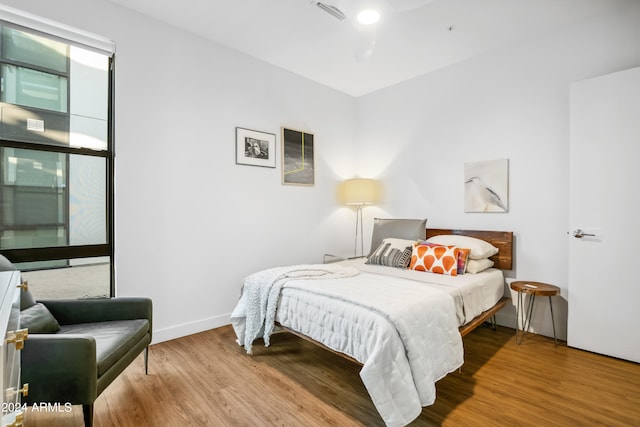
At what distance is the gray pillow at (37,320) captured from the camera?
1649mm

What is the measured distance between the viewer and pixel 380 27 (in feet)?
9.25

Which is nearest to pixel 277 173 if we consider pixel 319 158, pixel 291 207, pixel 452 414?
pixel 291 207

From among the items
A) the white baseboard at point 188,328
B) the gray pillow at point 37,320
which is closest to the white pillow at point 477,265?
the white baseboard at point 188,328

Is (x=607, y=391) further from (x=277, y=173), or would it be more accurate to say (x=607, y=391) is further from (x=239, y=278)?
(x=277, y=173)

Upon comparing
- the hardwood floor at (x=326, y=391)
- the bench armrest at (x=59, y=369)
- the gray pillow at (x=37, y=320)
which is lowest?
the hardwood floor at (x=326, y=391)

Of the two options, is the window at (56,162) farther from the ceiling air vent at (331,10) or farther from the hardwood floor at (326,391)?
the ceiling air vent at (331,10)

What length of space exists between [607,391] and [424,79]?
3398 millimetres

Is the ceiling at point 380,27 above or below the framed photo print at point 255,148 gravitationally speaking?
above

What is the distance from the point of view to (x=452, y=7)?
8.32ft

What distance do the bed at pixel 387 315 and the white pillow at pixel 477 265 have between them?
0.02 metres

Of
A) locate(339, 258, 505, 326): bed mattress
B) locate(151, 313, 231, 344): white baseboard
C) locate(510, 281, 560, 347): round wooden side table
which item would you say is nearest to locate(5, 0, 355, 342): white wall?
locate(151, 313, 231, 344): white baseboard

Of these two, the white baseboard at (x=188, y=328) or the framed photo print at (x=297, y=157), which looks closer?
the white baseboard at (x=188, y=328)

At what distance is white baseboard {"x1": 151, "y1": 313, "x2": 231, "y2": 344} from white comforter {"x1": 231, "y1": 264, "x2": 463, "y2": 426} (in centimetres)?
109

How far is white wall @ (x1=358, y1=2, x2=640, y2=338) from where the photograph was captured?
2.77 m
